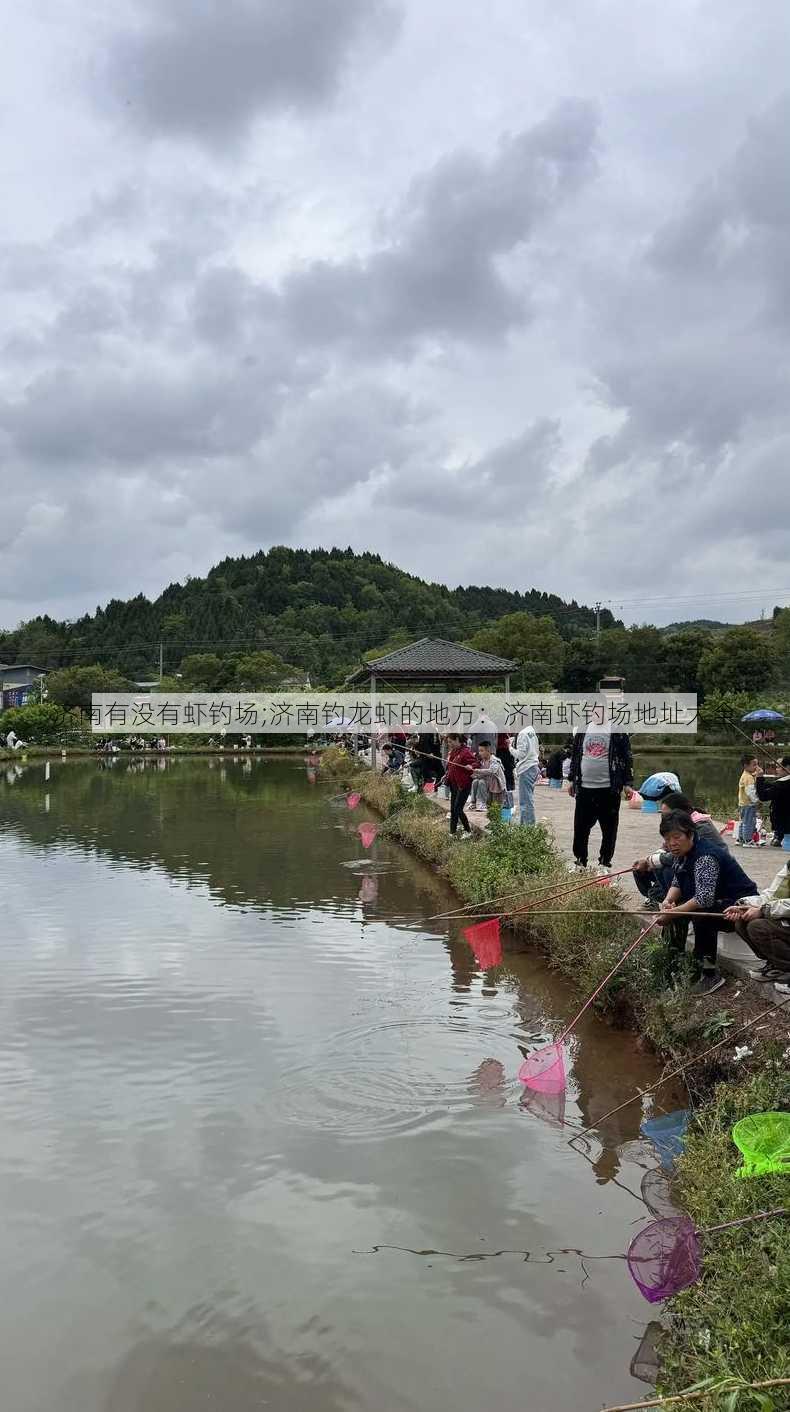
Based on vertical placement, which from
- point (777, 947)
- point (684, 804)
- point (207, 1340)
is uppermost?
point (684, 804)

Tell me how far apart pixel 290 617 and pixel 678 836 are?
83164mm

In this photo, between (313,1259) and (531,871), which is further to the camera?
(531,871)

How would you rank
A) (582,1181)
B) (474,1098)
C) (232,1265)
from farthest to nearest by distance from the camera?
1. (474,1098)
2. (582,1181)
3. (232,1265)

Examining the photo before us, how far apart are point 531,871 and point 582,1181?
4785 mm

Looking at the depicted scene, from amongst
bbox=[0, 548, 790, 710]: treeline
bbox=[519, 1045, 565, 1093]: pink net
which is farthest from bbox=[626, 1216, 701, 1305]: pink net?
bbox=[0, 548, 790, 710]: treeline

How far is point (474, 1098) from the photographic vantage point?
5.44 metres

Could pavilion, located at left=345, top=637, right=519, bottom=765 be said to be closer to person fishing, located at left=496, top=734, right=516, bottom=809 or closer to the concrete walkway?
person fishing, located at left=496, top=734, right=516, bottom=809

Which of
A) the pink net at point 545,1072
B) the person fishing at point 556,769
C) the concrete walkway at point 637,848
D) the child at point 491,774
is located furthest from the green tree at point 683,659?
the pink net at point 545,1072

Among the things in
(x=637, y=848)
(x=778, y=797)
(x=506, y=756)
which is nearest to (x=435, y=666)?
(x=506, y=756)

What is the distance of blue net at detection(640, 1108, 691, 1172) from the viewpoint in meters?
4.68

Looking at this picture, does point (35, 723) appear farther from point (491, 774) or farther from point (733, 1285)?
point (733, 1285)

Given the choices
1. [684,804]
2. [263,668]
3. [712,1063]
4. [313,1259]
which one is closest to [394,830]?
[684,804]

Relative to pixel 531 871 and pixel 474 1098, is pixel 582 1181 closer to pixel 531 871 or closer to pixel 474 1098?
pixel 474 1098

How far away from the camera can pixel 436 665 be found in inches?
951
